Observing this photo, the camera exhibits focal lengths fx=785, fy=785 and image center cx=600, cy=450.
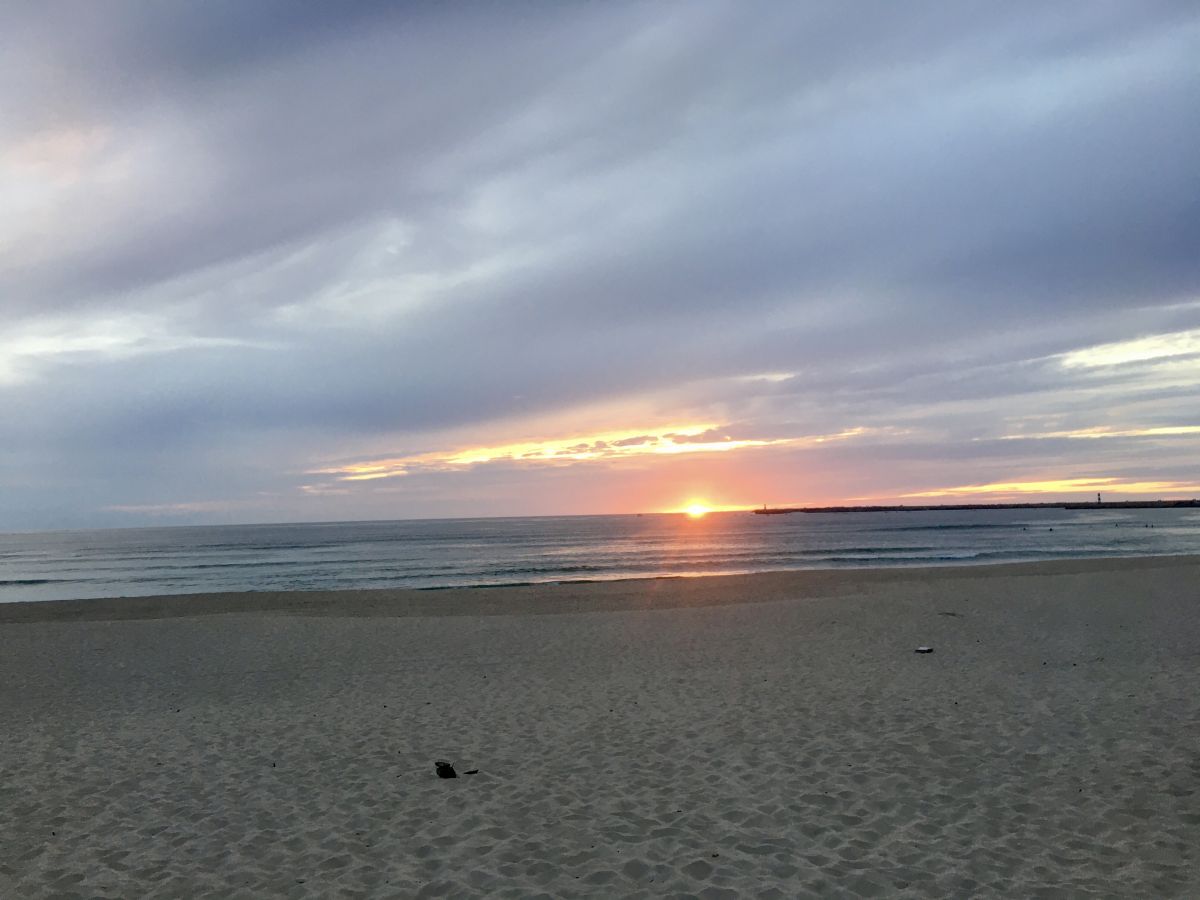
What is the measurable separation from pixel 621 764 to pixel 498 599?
2165cm

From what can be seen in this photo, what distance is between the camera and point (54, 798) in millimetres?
7961

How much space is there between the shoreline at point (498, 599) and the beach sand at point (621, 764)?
8.47 metres

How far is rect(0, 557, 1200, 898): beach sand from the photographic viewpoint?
594cm

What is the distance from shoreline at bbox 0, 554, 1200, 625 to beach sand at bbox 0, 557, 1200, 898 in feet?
27.8

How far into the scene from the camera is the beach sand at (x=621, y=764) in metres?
5.94

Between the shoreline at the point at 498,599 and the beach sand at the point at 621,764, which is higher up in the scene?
the beach sand at the point at 621,764

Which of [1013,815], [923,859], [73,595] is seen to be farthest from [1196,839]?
[73,595]

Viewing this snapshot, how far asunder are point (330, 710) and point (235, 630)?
35.1 feet

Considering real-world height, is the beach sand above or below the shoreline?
above

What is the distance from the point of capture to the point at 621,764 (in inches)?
336

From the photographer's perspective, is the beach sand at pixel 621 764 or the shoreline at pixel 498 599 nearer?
the beach sand at pixel 621 764

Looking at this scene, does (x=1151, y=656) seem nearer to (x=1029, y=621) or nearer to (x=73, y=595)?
(x=1029, y=621)

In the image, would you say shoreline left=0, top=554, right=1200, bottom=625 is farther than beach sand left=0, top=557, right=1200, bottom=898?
Yes

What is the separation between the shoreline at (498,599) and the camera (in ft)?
87.5
